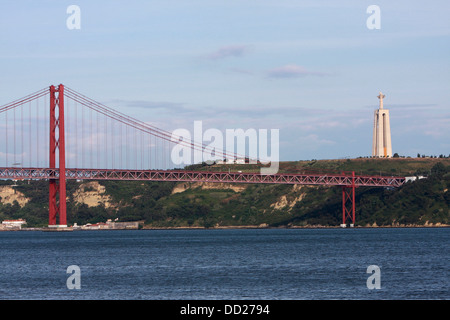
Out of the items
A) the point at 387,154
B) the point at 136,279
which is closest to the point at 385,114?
the point at 387,154

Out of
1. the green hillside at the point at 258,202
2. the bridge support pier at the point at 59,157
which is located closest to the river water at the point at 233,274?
the bridge support pier at the point at 59,157

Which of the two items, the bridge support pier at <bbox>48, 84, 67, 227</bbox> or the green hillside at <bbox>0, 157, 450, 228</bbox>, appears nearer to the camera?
the bridge support pier at <bbox>48, 84, 67, 227</bbox>

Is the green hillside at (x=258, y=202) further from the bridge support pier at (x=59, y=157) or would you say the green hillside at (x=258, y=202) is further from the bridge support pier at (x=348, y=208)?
the bridge support pier at (x=59, y=157)

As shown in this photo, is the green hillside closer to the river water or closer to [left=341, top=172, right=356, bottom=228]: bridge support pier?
[left=341, top=172, right=356, bottom=228]: bridge support pier

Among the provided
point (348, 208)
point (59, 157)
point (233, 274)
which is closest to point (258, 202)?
point (348, 208)

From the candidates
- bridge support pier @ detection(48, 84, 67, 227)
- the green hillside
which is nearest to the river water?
bridge support pier @ detection(48, 84, 67, 227)

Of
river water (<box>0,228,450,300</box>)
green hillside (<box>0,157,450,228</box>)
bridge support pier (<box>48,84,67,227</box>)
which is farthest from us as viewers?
green hillside (<box>0,157,450,228</box>)

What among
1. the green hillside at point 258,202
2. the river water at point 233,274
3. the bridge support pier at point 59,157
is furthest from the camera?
the green hillside at point 258,202

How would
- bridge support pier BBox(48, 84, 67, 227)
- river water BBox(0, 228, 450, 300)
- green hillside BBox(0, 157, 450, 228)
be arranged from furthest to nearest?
green hillside BBox(0, 157, 450, 228)
bridge support pier BBox(48, 84, 67, 227)
river water BBox(0, 228, 450, 300)

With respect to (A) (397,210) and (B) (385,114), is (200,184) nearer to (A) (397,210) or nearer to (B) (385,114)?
(B) (385,114)

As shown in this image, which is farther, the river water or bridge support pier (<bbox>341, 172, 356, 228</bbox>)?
bridge support pier (<bbox>341, 172, 356, 228</bbox>)
